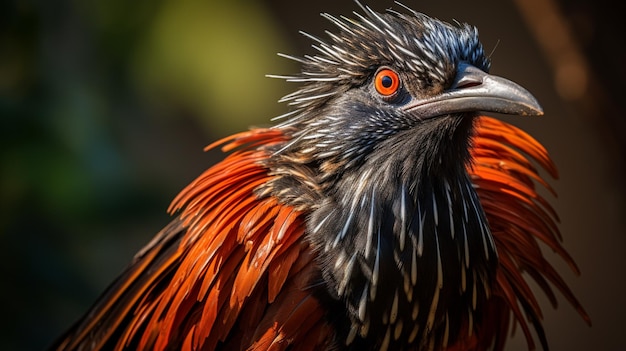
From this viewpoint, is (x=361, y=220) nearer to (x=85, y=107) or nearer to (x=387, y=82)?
(x=387, y=82)

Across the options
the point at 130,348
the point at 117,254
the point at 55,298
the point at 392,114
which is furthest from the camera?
the point at 117,254

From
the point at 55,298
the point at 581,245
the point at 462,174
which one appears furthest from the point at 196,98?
the point at 581,245

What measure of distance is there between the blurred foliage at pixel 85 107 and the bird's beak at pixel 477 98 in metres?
2.01

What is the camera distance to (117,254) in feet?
17.6

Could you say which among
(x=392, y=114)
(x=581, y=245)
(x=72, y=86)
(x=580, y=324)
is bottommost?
(x=580, y=324)

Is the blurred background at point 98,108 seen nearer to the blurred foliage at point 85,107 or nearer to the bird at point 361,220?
the blurred foliage at point 85,107

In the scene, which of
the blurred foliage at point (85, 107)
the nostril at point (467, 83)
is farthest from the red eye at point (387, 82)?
the blurred foliage at point (85, 107)

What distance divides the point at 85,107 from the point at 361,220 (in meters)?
2.42

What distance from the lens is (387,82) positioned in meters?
2.54

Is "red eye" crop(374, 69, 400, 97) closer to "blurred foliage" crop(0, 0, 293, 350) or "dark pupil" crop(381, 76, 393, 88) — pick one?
"dark pupil" crop(381, 76, 393, 88)

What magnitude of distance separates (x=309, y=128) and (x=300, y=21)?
3230 millimetres

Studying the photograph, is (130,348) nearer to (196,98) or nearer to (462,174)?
(462,174)

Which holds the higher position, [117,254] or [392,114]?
[392,114]

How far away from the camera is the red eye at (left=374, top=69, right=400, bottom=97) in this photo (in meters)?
2.53
